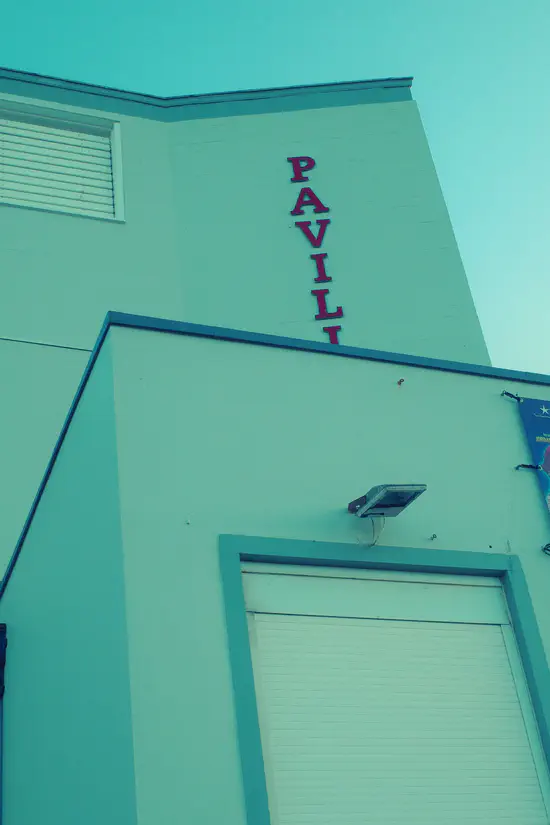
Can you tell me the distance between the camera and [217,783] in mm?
4949

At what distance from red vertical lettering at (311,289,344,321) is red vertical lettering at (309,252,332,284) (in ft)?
0.53

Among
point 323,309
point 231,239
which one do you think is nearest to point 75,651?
point 323,309

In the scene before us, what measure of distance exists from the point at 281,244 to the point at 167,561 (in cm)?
805

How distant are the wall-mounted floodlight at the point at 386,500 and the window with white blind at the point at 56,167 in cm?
759

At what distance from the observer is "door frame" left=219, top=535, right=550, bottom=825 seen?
5121mm

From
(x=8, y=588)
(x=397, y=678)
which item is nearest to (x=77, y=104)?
(x=8, y=588)

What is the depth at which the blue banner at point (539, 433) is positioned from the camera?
729 cm

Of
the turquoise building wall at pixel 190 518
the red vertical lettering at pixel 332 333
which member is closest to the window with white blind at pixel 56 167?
the red vertical lettering at pixel 332 333

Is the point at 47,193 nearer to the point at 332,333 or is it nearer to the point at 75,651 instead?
the point at 332,333

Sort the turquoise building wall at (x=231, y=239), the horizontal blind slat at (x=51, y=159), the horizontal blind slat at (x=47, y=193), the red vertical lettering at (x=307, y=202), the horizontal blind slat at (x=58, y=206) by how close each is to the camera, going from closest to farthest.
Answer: the turquoise building wall at (x=231, y=239) → the horizontal blind slat at (x=58, y=206) → the horizontal blind slat at (x=47, y=193) → the horizontal blind slat at (x=51, y=159) → the red vertical lettering at (x=307, y=202)

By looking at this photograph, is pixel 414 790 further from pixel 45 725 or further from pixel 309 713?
pixel 45 725

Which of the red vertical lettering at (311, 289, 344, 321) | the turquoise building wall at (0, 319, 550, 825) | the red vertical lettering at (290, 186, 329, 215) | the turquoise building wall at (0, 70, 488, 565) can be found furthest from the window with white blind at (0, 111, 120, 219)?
the turquoise building wall at (0, 319, 550, 825)

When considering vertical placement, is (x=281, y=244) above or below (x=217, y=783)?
above

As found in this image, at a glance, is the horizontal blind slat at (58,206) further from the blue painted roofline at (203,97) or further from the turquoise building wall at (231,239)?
the blue painted roofline at (203,97)
